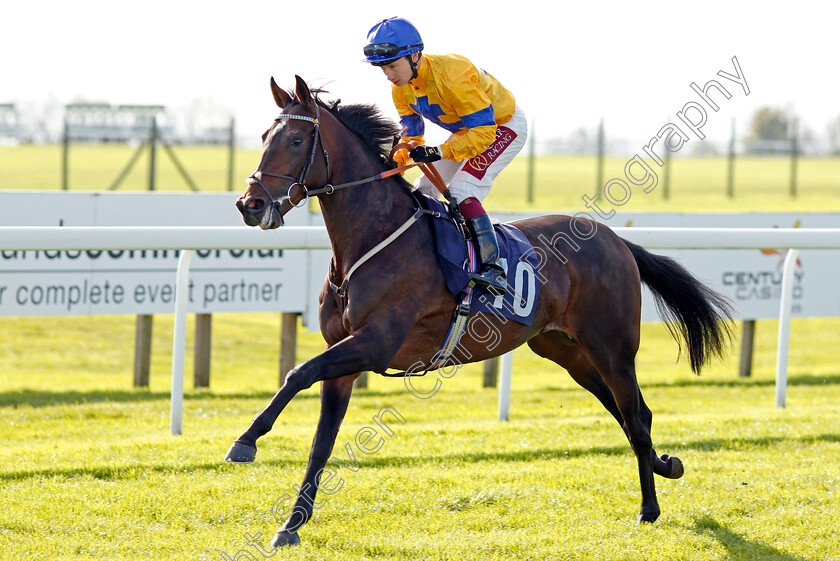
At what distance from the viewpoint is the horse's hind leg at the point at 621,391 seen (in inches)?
161

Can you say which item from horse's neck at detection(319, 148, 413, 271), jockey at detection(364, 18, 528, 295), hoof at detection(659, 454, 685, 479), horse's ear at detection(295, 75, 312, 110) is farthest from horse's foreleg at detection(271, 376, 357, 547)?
hoof at detection(659, 454, 685, 479)

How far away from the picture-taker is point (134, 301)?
667 centimetres

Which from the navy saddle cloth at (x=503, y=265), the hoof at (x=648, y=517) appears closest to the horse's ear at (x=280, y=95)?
the navy saddle cloth at (x=503, y=265)

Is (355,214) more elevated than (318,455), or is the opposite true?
(355,214)

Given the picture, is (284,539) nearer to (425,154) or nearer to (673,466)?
(425,154)

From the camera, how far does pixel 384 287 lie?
142 inches

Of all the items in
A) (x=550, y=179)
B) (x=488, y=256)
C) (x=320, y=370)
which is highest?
(x=550, y=179)

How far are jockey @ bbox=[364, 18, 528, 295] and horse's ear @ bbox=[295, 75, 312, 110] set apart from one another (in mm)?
329

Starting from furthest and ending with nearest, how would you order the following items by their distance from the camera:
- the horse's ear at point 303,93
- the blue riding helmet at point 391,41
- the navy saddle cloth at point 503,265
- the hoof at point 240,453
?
the navy saddle cloth at point 503,265 < the blue riding helmet at point 391,41 < the horse's ear at point 303,93 < the hoof at point 240,453

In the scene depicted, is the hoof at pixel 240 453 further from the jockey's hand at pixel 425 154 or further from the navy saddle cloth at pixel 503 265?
the jockey's hand at pixel 425 154

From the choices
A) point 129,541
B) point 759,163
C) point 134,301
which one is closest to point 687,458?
point 129,541

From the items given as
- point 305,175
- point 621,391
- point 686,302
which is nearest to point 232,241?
point 305,175

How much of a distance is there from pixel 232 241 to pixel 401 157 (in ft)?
4.74

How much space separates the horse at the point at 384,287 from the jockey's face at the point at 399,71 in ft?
0.59
